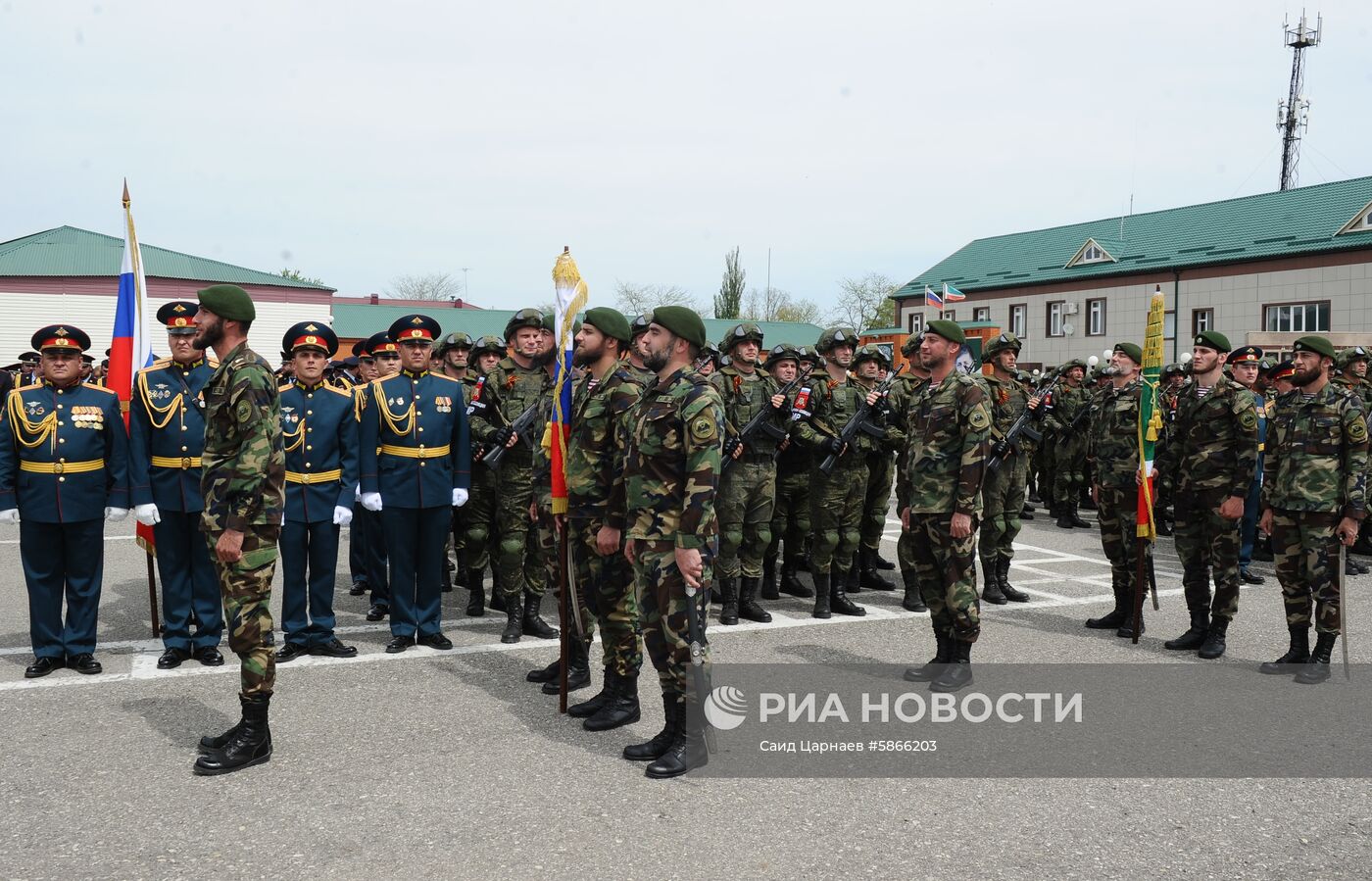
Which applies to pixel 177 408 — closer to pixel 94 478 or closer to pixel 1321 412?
pixel 94 478

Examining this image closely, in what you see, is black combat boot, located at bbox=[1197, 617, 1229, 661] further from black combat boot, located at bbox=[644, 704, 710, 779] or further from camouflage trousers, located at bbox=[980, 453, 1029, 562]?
black combat boot, located at bbox=[644, 704, 710, 779]

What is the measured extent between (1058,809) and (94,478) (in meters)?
5.69

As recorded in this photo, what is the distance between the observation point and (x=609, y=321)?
5.23 meters

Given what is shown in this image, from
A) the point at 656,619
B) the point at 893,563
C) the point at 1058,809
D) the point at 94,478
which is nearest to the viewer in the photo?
the point at 1058,809

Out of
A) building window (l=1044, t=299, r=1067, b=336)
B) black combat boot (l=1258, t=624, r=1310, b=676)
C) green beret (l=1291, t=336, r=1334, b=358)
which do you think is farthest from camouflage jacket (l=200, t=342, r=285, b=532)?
building window (l=1044, t=299, r=1067, b=336)

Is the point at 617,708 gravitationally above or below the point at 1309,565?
below

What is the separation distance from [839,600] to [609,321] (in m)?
3.68

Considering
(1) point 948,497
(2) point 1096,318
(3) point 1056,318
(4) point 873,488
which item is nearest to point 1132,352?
(4) point 873,488

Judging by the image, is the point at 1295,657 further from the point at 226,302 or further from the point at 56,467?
the point at 56,467

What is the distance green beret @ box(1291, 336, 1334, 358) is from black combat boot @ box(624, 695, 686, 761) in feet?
15.1

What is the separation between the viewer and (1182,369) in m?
14.2

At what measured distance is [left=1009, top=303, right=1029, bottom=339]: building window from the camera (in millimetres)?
44594

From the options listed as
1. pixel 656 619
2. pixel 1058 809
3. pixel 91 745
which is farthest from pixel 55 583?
pixel 1058 809

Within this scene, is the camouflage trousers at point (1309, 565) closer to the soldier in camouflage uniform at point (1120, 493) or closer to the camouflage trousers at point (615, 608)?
the soldier in camouflage uniform at point (1120, 493)
